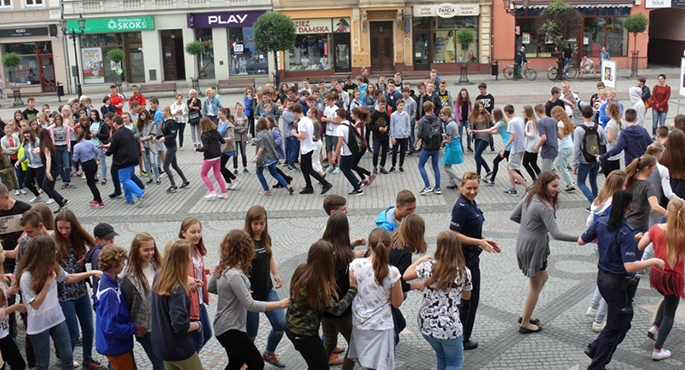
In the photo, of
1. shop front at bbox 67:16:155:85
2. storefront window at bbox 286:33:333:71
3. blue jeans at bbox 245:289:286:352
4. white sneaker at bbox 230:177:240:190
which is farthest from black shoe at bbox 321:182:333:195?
shop front at bbox 67:16:155:85

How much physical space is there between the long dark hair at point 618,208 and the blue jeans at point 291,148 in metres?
10.9

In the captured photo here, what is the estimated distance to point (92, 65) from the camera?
41219 mm

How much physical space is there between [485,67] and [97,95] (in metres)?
21.2

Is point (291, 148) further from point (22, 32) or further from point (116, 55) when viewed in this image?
point (22, 32)

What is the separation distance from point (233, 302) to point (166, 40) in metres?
37.1

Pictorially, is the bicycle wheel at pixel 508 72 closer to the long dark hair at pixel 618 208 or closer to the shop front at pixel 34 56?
the shop front at pixel 34 56

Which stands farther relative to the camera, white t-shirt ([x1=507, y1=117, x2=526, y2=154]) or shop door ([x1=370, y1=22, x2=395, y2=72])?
shop door ([x1=370, y1=22, x2=395, y2=72])

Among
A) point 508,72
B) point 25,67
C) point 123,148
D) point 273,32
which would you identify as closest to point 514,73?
point 508,72

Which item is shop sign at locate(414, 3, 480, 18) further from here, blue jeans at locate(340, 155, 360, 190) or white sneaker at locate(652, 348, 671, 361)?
white sneaker at locate(652, 348, 671, 361)

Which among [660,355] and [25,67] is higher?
[25,67]

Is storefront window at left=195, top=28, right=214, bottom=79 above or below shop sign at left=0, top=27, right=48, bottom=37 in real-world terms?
below

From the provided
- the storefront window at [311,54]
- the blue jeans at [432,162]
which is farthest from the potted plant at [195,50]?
the blue jeans at [432,162]

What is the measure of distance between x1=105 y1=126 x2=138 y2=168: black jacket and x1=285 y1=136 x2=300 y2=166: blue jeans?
4028 millimetres

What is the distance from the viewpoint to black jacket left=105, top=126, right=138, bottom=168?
13891 millimetres
